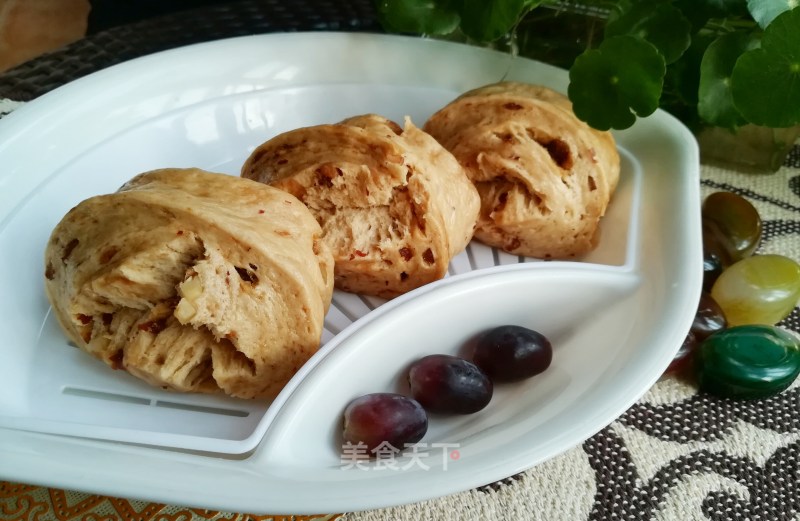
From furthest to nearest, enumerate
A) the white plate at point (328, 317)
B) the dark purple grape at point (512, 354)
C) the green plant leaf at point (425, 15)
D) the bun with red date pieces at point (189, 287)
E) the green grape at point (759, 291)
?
the green plant leaf at point (425, 15) → the green grape at point (759, 291) → the dark purple grape at point (512, 354) → the bun with red date pieces at point (189, 287) → the white plate at point (328, 317)

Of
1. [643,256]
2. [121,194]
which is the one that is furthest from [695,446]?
[121,194]

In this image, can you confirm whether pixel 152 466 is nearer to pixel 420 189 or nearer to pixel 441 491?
pixel 441 491

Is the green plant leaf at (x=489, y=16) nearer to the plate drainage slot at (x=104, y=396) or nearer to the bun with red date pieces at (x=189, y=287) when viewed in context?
the bun with red date pieces at (x=189, y=287)

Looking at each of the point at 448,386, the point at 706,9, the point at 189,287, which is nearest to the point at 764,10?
the point at 706,9

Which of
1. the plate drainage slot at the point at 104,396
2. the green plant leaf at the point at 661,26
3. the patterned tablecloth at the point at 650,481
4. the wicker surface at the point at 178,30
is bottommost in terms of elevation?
the patterned tablecloth at the point at 650,481

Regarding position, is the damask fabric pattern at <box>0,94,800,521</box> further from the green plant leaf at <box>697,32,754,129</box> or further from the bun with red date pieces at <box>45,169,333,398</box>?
the green plant leaf at <box>697,32,754,129</box>

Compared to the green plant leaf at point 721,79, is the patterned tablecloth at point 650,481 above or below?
below

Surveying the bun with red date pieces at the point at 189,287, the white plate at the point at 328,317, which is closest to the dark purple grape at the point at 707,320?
the white plate at the point at 328,317

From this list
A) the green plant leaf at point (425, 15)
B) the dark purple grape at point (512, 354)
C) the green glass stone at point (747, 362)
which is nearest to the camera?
the dark purple grape at point (512, 354)
